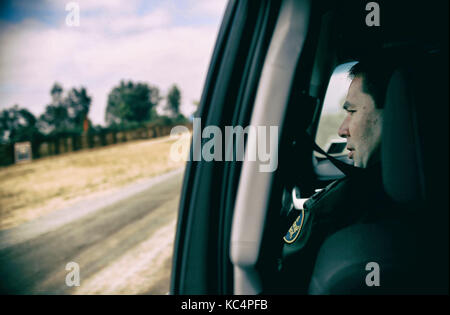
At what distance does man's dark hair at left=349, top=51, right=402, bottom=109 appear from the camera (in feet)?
4.51

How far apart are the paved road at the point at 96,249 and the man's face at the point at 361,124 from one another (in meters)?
2.91

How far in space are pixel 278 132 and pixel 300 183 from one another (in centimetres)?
181

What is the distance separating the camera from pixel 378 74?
142 centimetres

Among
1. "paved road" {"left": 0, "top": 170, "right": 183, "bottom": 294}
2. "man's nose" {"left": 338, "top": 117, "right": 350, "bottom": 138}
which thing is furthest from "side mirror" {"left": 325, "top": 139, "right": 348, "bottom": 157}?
"paved road" {"left": 0, "top": 170, "right": 183, "bottom": 294}

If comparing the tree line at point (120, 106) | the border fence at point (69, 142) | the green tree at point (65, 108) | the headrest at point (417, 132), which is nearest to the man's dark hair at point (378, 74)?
the headrest at point (417, 132)

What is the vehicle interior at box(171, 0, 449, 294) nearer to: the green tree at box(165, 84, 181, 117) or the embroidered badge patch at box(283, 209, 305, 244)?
the embroidered badge patch at box(283, 209, 305, 244)

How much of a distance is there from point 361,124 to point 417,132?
42 cm

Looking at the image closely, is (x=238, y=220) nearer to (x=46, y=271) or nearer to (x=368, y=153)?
(x=368, y=153)

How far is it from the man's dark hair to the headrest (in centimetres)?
29

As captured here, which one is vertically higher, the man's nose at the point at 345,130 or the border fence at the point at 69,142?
the man's nose at the point at 345,130

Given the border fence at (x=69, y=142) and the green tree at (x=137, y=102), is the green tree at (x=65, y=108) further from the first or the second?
the border fence at (x=69, y=142)

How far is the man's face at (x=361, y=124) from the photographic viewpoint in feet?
4.42

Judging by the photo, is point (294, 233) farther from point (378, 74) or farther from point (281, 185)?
point (378, 74)
